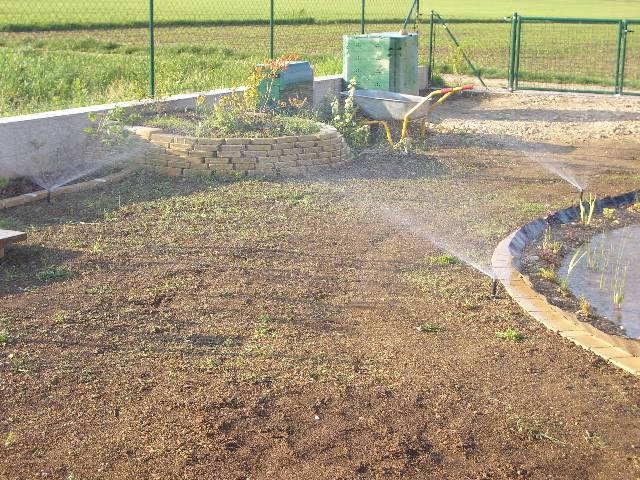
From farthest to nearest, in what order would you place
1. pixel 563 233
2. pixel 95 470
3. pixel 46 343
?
pixel 563 233 < pixel 46 343 < pixel 95 470

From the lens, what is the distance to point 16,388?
4.52 m

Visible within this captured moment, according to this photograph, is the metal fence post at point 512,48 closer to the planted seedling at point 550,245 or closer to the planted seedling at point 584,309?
the planted seedling at point 550,245

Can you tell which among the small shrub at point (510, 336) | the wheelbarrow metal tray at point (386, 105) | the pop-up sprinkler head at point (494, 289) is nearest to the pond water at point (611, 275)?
the pop-up sprinkler head at point (494, 289)

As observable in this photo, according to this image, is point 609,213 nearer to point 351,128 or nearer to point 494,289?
point 494,289

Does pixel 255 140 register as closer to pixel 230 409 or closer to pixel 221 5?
pixel 230 409

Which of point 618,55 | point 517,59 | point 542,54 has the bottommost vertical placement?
point 517,59

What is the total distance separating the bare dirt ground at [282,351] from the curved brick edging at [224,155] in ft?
1.66

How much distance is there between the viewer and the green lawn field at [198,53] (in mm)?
12742

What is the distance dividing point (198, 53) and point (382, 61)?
346 inches

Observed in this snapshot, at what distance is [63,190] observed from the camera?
8672 mm

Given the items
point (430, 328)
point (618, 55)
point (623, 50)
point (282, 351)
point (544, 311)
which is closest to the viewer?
point (282, 351)

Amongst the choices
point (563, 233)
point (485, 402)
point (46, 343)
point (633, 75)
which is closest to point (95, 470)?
point (46, 343)

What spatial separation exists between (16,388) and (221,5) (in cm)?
3312

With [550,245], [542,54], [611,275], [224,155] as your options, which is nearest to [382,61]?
[224,155]
